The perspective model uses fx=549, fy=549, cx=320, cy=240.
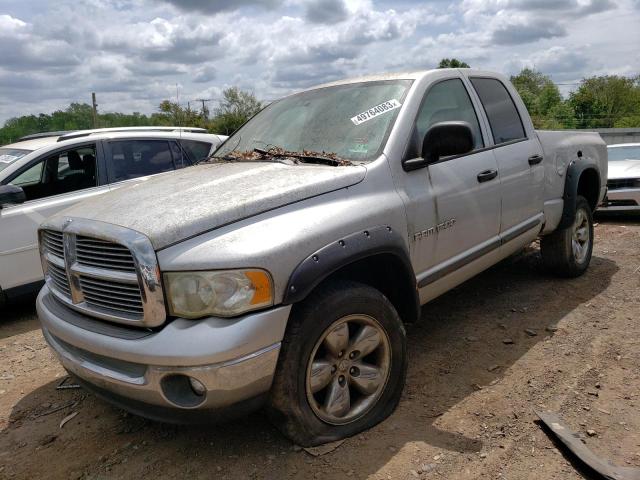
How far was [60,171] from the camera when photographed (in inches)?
214

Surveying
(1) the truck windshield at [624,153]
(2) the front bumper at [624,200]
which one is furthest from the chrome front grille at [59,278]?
(1) the truck windshield at [624,153]

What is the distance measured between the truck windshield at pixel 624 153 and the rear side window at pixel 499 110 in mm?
6686

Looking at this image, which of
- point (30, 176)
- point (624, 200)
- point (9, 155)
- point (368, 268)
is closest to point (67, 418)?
point (368, 268)

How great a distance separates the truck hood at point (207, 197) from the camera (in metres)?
2.49

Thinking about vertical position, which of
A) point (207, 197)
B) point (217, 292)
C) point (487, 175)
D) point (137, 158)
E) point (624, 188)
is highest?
point (137, 158)

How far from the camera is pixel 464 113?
→ 401cm

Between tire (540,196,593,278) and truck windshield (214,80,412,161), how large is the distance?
2482mm

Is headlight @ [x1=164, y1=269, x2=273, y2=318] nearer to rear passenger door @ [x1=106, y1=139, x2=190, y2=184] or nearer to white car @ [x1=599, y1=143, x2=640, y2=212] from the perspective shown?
rear passenger door @ [x1=106, y1=139, x2=190, y2=184]

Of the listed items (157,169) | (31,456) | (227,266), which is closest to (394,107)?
(227,266)

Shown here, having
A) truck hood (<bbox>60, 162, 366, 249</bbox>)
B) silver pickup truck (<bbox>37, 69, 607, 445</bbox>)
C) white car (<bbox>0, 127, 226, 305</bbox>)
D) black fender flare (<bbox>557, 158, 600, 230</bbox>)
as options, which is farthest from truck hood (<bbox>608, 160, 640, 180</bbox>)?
truck hood (<bbox>60, 162, 366, 249</bbox>)

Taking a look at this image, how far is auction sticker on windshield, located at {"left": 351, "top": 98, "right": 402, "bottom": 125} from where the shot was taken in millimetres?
3389

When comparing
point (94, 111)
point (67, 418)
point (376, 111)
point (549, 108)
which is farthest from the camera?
point (549, 108)

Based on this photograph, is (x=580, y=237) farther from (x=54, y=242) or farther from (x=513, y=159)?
(x=54, y=242)

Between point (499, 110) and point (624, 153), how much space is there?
7.27 meters
